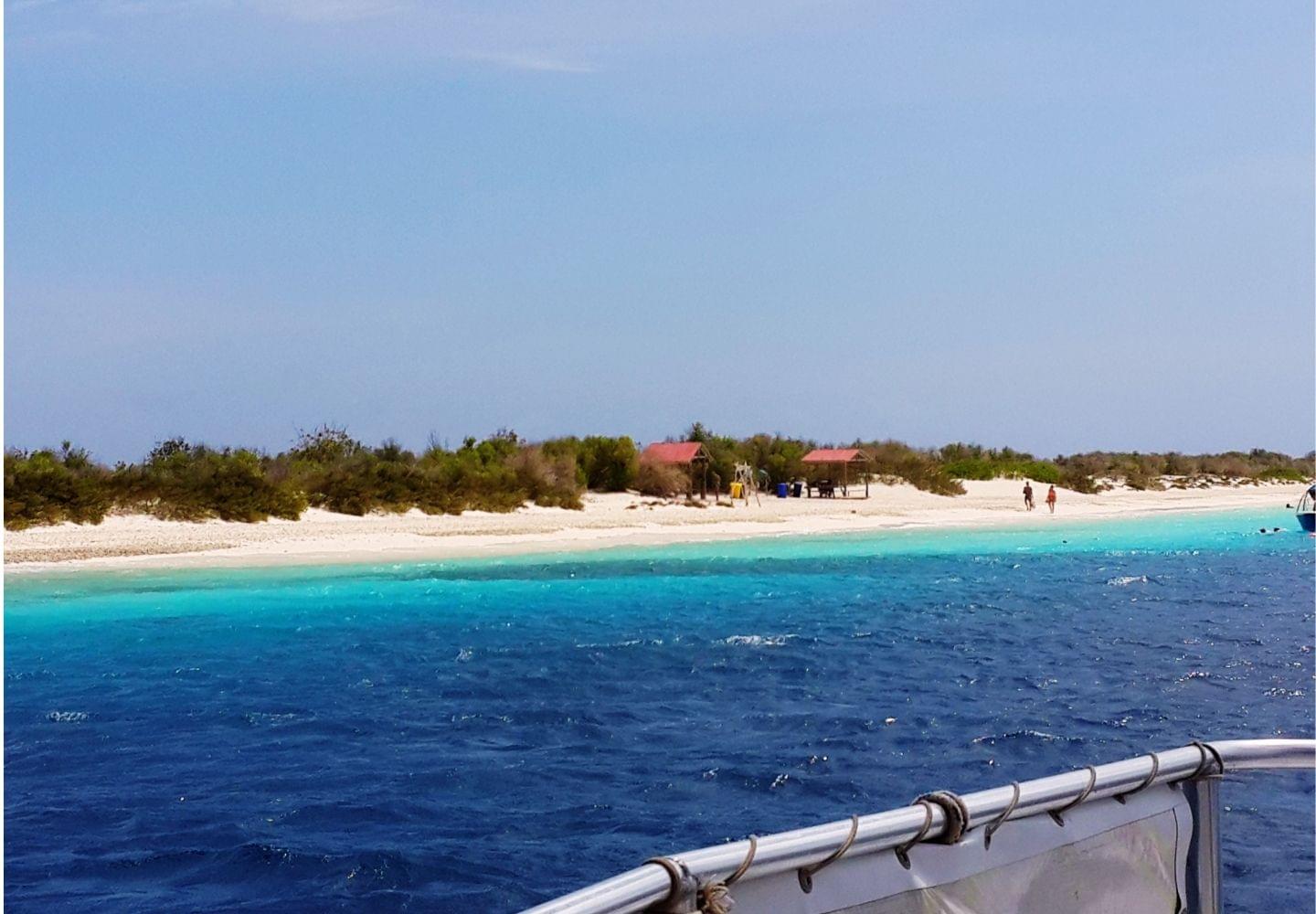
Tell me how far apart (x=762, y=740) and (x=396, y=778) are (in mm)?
2822

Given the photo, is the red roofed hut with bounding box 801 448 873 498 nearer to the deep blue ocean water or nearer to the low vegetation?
the low vegetation

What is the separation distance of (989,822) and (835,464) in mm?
47401

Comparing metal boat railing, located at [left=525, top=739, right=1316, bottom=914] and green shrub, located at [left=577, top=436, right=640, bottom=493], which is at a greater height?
green shrub, located at [left=577, top=436, right=640, bottom=493]

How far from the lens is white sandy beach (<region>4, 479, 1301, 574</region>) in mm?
24222

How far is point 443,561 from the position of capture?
2522cm

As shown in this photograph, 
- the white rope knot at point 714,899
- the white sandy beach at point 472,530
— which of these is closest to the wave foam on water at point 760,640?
the white sandy beach at point 472,530

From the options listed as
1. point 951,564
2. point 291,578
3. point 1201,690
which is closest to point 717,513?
point 951,564

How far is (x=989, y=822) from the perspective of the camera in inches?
83.5

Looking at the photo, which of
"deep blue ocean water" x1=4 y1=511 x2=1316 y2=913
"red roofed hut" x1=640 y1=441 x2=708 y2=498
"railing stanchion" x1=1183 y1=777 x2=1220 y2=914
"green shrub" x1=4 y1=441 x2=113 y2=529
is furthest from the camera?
"red roofed hut" x1=640 y1=441 x2=708 y2=498

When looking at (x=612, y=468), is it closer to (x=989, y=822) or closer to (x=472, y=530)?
(x=472, y=530)

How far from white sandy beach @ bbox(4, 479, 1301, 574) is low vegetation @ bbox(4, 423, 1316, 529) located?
0.56m

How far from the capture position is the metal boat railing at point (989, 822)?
1.68 meters

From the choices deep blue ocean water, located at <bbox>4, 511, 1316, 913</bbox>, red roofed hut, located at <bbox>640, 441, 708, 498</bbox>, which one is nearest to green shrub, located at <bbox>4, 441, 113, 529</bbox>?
deep blue ocean water, located at <bbox>4, 511, 1316, 913</bbox>

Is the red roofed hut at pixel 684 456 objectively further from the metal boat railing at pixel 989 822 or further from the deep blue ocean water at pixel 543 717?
the metal boat railing at pixel 989 822
